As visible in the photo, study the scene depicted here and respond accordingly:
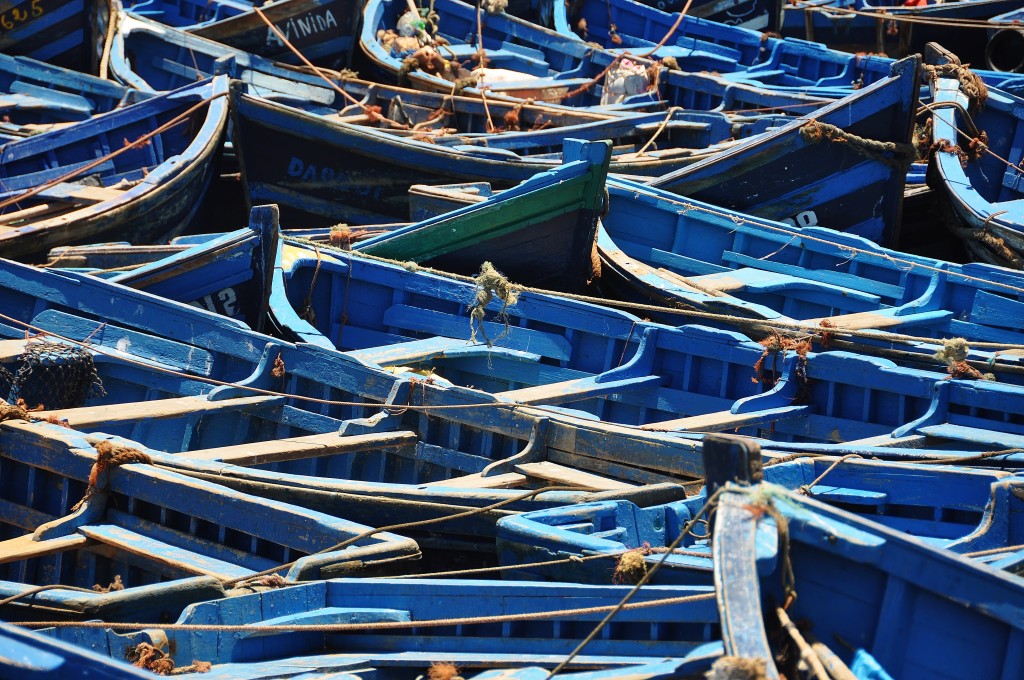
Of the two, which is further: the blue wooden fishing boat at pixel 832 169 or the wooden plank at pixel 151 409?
the blue wooden fishing boat at pixel 832 169

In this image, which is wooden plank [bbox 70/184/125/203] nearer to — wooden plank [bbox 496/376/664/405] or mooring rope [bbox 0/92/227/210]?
mooring rope [bbox 0/92/227/210]

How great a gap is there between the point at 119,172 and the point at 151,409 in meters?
5.63

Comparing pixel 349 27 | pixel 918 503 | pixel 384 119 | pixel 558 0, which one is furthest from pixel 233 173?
pixel 918 503

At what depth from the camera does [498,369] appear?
902 cm

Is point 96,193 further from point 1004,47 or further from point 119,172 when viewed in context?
point 1004,47

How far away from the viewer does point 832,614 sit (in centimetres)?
467

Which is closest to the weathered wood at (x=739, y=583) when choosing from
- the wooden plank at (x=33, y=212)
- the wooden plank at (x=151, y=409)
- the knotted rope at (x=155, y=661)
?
the knotted rope at (x=155, y=661)

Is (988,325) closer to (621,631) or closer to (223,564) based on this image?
(621,631)

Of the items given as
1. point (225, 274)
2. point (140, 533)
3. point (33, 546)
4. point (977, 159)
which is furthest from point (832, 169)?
point (33, 546)

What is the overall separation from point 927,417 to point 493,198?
3741 mm

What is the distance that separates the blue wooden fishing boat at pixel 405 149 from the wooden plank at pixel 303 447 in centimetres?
485

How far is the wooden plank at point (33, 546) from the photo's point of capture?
20.6ft

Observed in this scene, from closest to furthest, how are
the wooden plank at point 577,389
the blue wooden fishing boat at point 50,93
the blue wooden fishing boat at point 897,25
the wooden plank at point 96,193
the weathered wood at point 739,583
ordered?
1. the weathered wood at point 739,583
2. the wooden plank at point 577,389
3. the wooden plank at point 96,193
4. the blue wooden fishing boat at point 50,93
5. the blue wooden fishing boat at point 897,25

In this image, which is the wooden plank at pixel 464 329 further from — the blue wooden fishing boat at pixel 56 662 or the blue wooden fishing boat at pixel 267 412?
the blue wooden fishing boat at pixel 56 662
